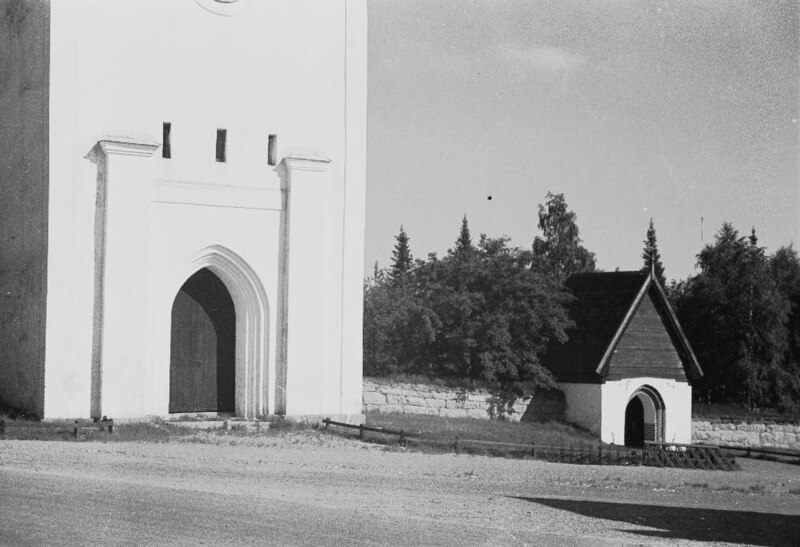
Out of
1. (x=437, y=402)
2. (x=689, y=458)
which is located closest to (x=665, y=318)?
(x=437, y=402)

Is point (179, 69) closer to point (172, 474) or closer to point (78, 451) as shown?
point (78, 451)

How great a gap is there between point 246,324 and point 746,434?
66.4ft

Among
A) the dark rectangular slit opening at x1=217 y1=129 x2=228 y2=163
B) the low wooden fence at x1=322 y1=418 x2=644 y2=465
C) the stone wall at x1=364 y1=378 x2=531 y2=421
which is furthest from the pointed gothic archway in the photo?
the stone wall at x1=364 y1=378 x2=531 y2=421

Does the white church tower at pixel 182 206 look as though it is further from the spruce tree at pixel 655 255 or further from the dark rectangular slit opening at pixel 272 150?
the spruce tree at pixel 655 255

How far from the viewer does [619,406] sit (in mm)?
31438

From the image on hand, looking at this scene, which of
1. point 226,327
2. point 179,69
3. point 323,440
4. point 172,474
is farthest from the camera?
point 226,327

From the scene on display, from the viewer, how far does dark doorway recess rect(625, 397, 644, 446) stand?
3362cm

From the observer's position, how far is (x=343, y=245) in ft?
73.0

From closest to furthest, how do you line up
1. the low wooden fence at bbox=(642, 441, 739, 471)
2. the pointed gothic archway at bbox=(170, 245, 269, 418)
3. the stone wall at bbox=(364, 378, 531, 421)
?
1. the pointed gothic archway at bbox=(170, 245, 269, 418)
2. the low wooden fence at bbox=(642, 441, 739, 471)
3. the stone wall at bbox=(364, 378, 531, 421)

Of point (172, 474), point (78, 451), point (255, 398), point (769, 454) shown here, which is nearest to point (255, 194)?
point (255, 398)

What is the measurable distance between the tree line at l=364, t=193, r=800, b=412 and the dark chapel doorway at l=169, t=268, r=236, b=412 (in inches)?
423

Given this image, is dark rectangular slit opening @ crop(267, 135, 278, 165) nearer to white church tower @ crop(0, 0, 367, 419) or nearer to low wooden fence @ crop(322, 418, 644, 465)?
Answer: white church tower @ crop(0, 0, 367, 419)

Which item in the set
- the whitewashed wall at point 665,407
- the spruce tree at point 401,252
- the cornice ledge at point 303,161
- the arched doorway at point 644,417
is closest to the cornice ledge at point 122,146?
the cornice ledge at point 303,161

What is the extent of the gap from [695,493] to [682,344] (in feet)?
61.0
